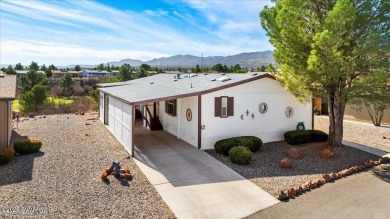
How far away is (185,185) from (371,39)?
33.6ft

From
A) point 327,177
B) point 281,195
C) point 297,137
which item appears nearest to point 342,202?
point 281,195

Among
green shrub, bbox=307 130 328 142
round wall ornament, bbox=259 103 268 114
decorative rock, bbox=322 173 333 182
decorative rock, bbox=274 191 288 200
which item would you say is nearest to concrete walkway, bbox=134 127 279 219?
decorative rock, bbox=274 191 288 200

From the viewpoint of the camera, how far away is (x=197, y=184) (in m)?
10.7

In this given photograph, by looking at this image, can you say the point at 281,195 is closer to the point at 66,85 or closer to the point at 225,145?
the point at 225,145

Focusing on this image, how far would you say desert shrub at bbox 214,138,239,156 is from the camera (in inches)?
569

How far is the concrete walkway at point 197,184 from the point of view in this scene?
28.8ft

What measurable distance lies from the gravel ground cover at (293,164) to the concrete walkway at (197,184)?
1.89 feet

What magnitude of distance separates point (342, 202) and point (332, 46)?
694 centimetres

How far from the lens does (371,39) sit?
1279cm

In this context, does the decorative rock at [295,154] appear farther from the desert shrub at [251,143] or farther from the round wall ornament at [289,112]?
the round wall ornament at [289,112]

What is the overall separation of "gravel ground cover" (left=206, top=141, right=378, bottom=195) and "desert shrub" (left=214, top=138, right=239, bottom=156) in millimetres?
253

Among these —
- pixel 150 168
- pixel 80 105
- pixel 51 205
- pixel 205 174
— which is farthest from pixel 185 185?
pixel 80 105

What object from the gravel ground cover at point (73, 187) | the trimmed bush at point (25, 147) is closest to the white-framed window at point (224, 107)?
the gravel ground cover at point (73, 187)

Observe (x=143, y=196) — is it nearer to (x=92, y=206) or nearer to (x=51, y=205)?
(x=92, y=206)
